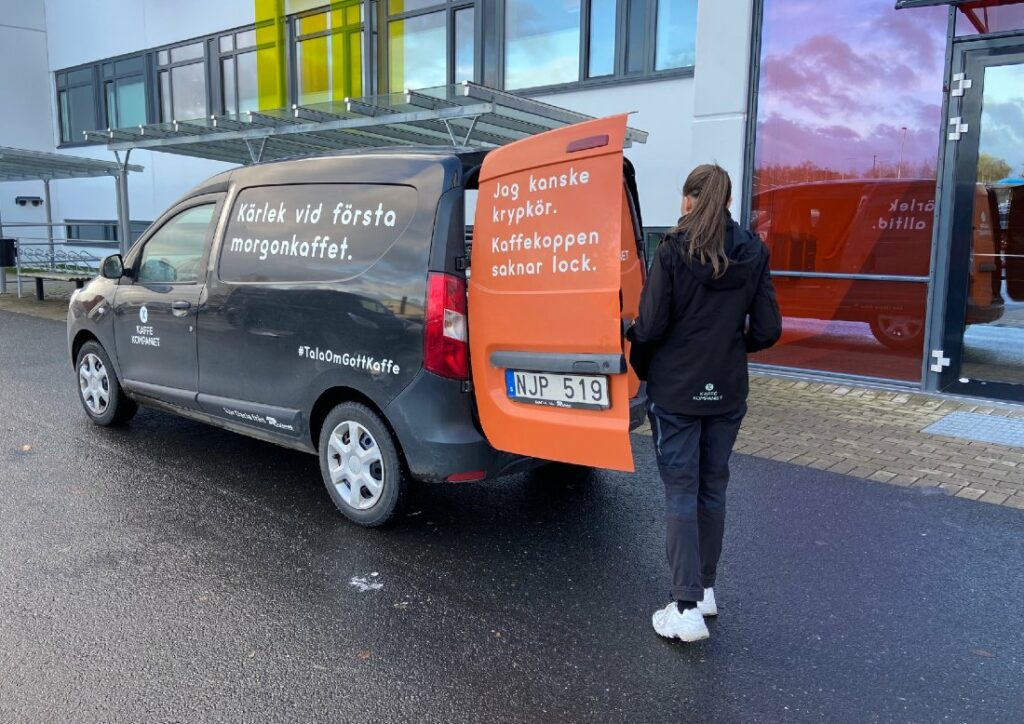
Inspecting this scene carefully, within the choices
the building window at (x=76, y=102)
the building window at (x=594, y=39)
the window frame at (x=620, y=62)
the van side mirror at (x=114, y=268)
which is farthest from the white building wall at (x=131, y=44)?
the van side mirror at (x=114, y=268)

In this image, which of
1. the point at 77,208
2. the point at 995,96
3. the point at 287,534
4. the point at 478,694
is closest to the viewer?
the point at 478,694

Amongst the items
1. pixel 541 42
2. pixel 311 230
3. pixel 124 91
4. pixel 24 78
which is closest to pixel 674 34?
pixel 541 42

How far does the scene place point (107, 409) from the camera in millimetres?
6340

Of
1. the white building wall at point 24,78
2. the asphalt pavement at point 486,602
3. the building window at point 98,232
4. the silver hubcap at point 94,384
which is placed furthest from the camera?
the white building wall at point 24,78

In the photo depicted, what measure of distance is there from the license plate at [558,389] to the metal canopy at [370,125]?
3723 mm

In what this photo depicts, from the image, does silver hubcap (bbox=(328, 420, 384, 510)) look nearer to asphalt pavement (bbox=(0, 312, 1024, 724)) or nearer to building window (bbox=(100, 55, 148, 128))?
asphalt pavement (bbox=(0, 312, 1024, 724))

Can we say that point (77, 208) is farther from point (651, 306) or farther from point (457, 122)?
point (651, 306)

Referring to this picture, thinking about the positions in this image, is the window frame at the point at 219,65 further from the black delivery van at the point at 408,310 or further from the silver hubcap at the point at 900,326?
the silver hubcap at the point at 900,326

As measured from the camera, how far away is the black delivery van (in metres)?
3.45

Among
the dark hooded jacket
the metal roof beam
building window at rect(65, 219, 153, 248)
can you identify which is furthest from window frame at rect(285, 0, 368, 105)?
the dark hooded jacket

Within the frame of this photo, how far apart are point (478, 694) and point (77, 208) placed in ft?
79.2

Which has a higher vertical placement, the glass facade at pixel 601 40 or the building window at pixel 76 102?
the building window at pixel 76 102

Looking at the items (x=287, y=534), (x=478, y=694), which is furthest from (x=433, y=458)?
(x=478, y=694)

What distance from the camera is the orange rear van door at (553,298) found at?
10.9ft
